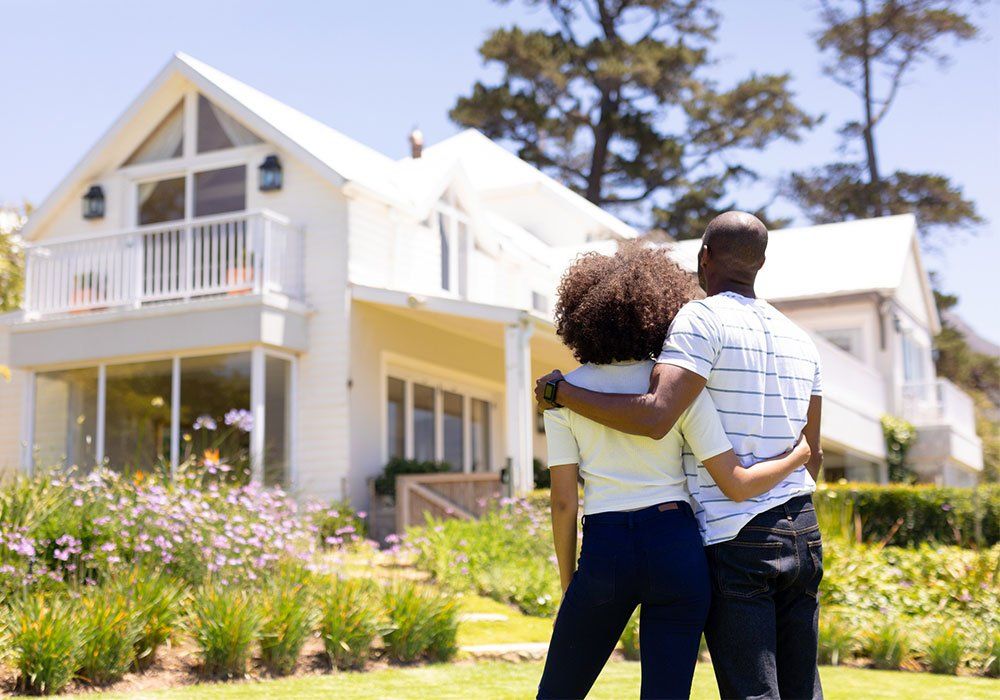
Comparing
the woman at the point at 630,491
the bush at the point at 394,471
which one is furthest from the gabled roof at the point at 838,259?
the woman at the point at 630,491

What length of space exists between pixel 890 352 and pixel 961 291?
44.8 ft

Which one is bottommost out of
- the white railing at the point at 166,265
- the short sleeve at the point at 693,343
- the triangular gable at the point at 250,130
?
the short sleeve at the point at 693,343

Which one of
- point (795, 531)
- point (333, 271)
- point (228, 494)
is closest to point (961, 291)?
point (333, 271)

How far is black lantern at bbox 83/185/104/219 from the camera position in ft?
51.9

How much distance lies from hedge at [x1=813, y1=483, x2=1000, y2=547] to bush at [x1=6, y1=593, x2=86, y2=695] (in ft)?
25.1

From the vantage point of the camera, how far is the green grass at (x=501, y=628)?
24.4ft

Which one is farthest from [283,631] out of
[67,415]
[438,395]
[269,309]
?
[438,395]

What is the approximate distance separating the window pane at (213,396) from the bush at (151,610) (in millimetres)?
6619

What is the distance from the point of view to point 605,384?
2.96m

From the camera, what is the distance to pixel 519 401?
41.7 ft

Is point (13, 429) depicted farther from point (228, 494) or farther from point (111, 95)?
point (228, 494)

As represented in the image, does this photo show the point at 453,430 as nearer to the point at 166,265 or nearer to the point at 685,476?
the point at 166,265

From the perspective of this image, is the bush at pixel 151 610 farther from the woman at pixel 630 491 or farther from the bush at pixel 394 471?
the bush at pixel 394 471

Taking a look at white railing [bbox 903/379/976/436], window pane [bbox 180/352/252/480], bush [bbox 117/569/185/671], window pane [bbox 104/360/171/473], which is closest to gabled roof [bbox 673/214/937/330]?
white railing [bbox 903/379/976/436]
